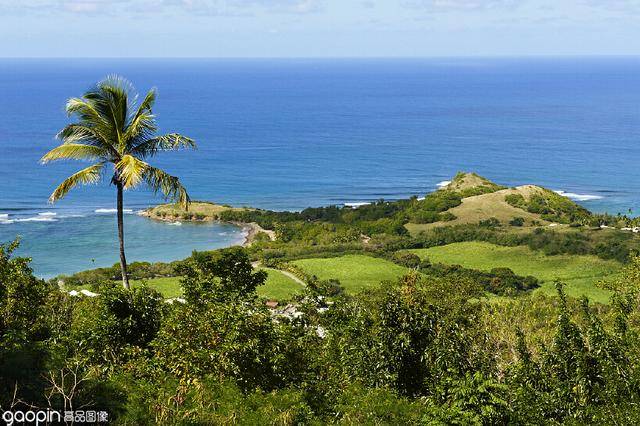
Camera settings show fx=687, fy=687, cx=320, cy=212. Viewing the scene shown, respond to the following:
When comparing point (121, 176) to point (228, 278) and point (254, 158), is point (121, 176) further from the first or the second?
point (254, 158)

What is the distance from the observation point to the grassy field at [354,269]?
53250 mm

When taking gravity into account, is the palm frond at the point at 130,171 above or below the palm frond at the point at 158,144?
below

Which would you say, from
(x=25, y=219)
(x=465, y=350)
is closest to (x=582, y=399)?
(x=465, y=350)

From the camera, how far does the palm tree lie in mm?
16047

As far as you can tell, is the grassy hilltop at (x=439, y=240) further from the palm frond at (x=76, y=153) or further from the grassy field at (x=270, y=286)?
the palm frond at (x=76, y=153)

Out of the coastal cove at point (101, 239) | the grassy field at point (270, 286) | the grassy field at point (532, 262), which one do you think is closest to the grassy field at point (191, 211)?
the coastal cove at point (101, 239)

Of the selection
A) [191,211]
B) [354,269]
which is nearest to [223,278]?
[354,269]

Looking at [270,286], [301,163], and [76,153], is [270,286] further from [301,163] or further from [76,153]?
[301,163]

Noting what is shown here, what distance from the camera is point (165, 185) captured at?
638 inches

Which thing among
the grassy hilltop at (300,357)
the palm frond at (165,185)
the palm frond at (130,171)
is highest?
the palm frond at (130,171)

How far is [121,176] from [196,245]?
55945 mm

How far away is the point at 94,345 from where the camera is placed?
48.3 feet

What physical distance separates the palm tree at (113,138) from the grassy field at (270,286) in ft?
95.1

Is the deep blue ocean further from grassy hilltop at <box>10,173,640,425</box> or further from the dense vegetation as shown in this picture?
the dense vegetation
